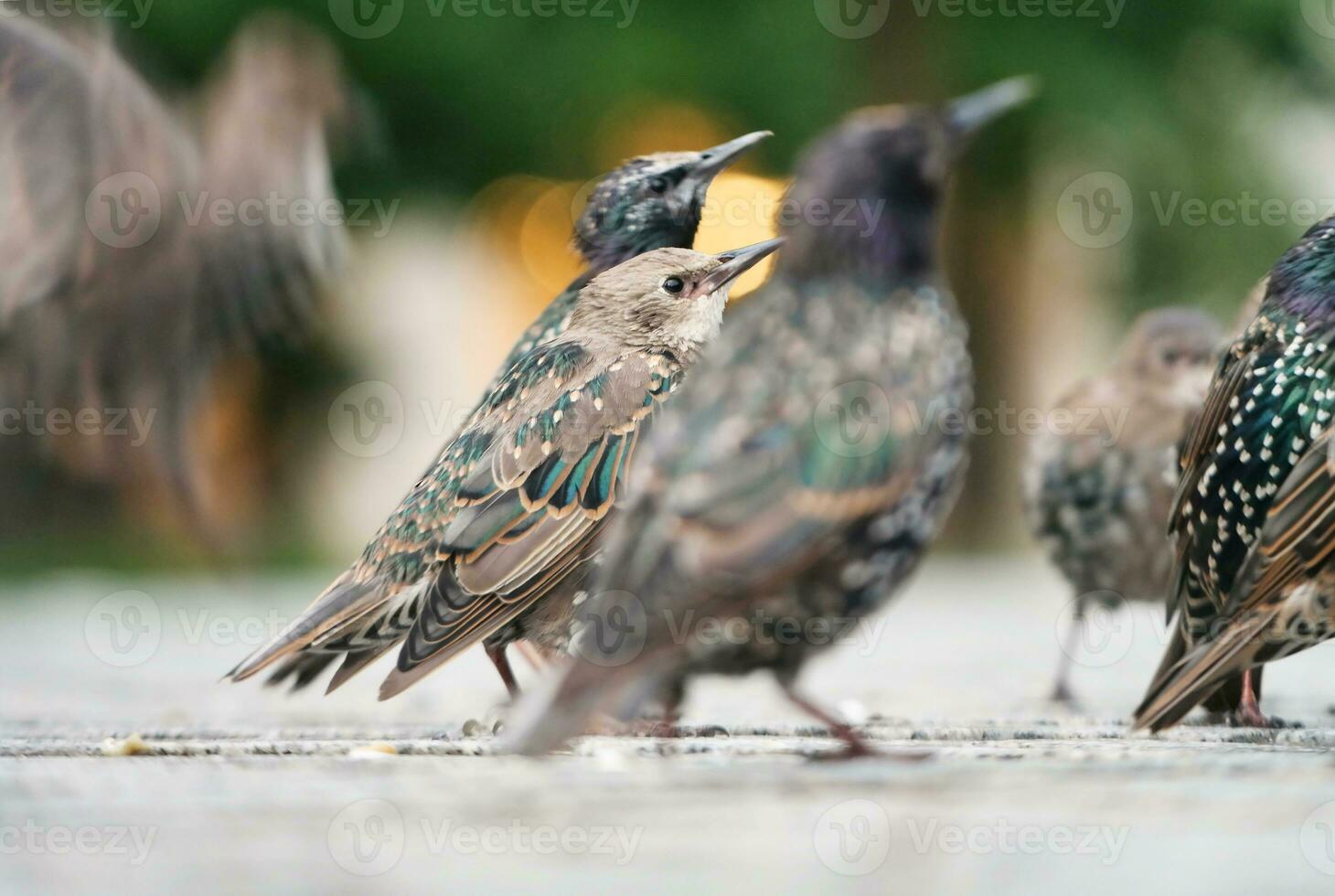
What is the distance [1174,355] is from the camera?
562 cm

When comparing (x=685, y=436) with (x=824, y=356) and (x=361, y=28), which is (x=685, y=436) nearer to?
(x=824, y=356)

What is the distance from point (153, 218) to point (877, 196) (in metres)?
4.11

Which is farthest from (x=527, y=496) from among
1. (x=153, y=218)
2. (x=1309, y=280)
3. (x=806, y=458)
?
(x=153, y=218)

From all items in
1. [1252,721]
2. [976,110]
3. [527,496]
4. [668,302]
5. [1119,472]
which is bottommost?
[1252,721]

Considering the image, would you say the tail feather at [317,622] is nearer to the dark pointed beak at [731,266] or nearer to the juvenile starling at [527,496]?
the juvenile starling at [527,496]

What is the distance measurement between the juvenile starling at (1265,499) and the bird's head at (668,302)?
111 centimetres

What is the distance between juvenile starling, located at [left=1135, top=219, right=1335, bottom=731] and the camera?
3436 mm

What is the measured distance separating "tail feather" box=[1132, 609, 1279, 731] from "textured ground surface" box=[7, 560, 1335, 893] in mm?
74

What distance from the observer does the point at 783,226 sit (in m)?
3.39

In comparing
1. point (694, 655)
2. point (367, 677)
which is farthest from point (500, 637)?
point (367, 677)

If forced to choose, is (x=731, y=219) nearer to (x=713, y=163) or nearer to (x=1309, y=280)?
(x=713, y=163)

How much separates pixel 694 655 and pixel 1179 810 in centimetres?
85

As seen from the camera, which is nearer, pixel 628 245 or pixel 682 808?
pixel 682 808

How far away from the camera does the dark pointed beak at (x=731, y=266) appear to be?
376 centimetres
